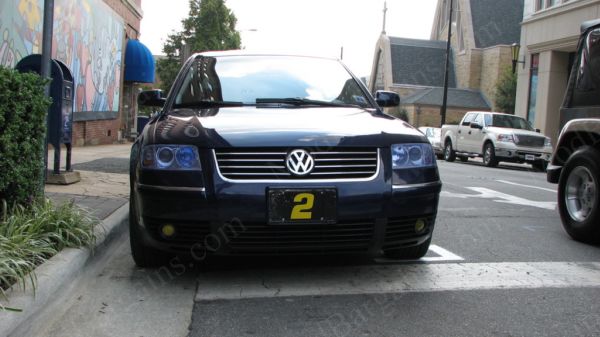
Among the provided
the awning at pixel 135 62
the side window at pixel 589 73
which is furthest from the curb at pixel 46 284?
the awning at pixel 135 62

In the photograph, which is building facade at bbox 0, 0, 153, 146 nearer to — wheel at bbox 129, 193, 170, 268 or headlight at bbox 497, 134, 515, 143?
wheel at bbox 129, 193, 170, 268

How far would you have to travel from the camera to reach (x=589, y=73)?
5836mm

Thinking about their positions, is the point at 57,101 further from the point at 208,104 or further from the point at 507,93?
the point at 507,93

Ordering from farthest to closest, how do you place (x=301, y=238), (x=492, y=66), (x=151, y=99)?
1. (x=492, y=66)
2. (x=151, y=99)
3. (x=301, y=238)

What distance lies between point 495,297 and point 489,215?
3591 mm

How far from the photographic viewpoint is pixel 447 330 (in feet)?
10.4

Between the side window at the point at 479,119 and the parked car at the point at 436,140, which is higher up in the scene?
the side window at the point at 479,119

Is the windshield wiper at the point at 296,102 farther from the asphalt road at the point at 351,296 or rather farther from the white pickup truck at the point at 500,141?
the white pickup truck at the point at 500,141

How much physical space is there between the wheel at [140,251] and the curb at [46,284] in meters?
0.35

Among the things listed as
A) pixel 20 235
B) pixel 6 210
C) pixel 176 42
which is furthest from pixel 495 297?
pixel 176 42

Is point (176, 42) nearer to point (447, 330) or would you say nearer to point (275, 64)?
point (275, 64)

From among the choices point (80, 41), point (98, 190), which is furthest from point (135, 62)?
point (98, 190)

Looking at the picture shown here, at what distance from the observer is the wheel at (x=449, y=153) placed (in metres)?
22.8

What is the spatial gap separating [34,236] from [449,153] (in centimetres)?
2045
